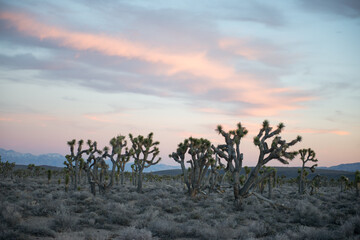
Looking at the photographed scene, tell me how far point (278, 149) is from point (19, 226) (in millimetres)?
15209

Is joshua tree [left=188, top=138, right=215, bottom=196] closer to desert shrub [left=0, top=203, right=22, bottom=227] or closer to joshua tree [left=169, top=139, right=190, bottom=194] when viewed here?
joshua tree [left=169, top=139, right=190, bottom=194]

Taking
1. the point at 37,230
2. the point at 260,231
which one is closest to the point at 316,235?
the point at 260,231

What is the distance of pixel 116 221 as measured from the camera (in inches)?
505

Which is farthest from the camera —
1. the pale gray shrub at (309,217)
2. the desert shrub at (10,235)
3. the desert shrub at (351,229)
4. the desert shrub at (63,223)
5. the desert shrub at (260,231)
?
the pale gray shrub at (309,217)

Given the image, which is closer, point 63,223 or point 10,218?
point 10,218

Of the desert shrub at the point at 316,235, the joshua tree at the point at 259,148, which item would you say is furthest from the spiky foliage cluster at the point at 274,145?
the desert shrub at the point at 316,235

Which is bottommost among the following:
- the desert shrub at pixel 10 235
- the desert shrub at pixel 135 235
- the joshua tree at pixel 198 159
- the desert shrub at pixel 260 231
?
the desert shrub at pixel 260 231

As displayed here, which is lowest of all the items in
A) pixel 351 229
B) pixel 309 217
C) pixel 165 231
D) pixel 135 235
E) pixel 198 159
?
pixel 309 217

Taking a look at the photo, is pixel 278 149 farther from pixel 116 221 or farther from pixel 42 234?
pixel 42 234

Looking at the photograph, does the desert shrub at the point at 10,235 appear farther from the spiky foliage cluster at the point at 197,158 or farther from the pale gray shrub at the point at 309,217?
the spiky foliage cluster at the point at 197,158

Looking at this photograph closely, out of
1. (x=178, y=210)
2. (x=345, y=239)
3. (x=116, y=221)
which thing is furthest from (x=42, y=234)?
(x=345, y=239)

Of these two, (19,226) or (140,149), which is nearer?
(19,226)

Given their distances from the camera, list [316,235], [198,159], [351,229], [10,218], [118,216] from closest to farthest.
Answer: [316,235], [351,229], [10,218], [118,216], [198,159]

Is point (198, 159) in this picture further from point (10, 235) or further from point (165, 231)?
point (10, 235)
